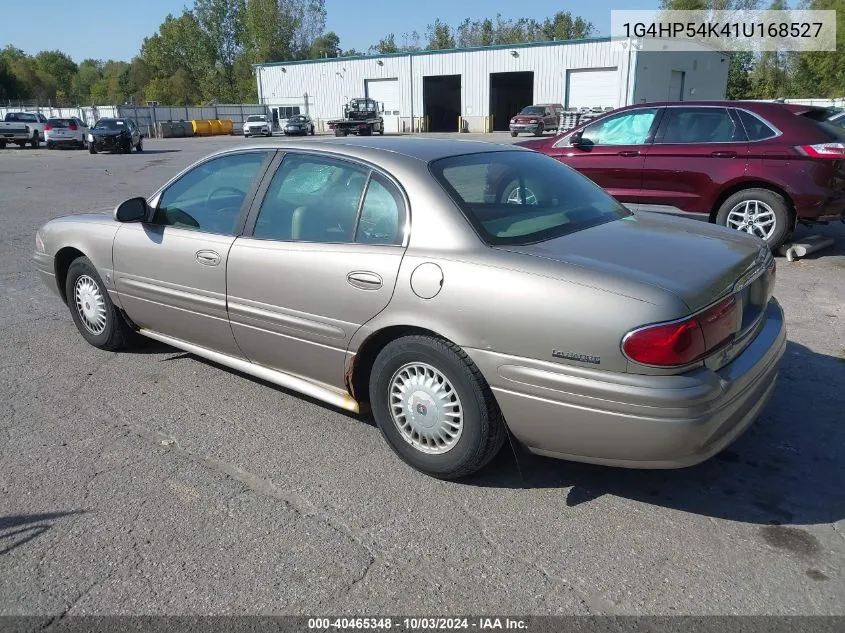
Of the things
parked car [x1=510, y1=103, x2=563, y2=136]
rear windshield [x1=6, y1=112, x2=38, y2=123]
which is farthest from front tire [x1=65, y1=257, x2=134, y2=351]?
rear windshield [x1=6, y1=112, x2=38, y2=123]

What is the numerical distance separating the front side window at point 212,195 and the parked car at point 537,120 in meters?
36.1

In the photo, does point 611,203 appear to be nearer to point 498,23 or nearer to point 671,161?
point 671,161

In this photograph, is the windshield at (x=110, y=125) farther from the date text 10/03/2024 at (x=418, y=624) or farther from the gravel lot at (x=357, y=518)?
the date text 10/03/2024 at (x=418, y=624)

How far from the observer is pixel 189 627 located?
91.9 inches

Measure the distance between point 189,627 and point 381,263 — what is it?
66.9 inches

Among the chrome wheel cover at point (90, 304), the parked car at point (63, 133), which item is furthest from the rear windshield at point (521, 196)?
the parked car at point (63, 133)

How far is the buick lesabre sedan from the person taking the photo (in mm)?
2639

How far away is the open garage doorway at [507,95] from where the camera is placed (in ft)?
163

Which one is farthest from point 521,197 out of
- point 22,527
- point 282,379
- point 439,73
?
point 439,73

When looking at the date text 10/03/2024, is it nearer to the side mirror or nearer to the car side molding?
the car side molding

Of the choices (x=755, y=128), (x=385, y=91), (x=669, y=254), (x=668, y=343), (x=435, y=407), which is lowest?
(x=435, y=407)

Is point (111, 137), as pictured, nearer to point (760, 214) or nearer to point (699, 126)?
point (699, 126)

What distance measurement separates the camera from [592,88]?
141ft

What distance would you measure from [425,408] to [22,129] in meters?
39.6
